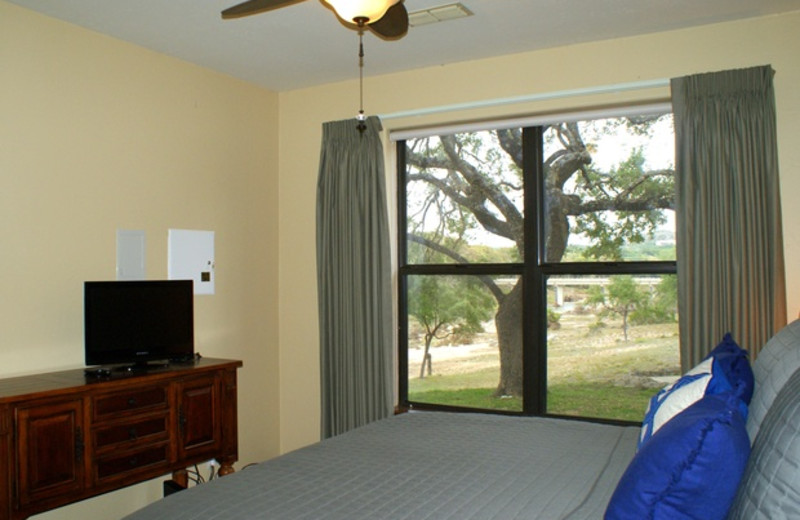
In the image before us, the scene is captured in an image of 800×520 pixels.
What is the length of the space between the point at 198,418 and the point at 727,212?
2765 mm

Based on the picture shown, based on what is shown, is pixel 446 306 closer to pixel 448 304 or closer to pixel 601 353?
pixel 448 304

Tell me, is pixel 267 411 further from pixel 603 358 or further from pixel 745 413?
pixel 745 413

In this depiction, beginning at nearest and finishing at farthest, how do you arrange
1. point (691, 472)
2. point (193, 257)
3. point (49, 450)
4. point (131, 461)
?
point (691, 472), point (49, 450), point (131, 461), point (193, 257)

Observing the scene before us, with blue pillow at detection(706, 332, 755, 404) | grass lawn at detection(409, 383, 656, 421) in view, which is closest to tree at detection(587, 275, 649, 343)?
grass lawn at detection(409, 383, 656, 421)

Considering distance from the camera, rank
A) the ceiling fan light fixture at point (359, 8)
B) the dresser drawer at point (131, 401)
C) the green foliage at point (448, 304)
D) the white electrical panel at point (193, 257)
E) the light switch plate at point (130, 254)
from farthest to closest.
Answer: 1. the green foliage at point (448, 304)
2. the white electrical panel at point (193, 257)
3. the light switch plate at point (130, 254)
4. the dresser drawer at point (131, 401)
5. the ceiling fan light fixture at point (359, 8)

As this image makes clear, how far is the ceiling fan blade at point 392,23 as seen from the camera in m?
2.31

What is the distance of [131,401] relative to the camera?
10.1 ft

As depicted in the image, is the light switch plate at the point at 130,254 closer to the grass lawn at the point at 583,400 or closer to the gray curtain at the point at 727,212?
the grass lawn at the point at 583,400

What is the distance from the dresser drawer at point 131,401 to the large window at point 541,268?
162 cm

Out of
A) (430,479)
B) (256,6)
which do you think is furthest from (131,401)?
(256,6)

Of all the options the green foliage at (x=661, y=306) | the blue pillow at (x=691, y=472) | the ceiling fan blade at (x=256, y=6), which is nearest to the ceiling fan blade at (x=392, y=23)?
the ceiling fan blade at (x=256, y=6)

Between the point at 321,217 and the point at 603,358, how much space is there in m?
1.90

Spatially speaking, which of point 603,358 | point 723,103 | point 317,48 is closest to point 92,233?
point 317,48

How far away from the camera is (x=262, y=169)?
453cm
